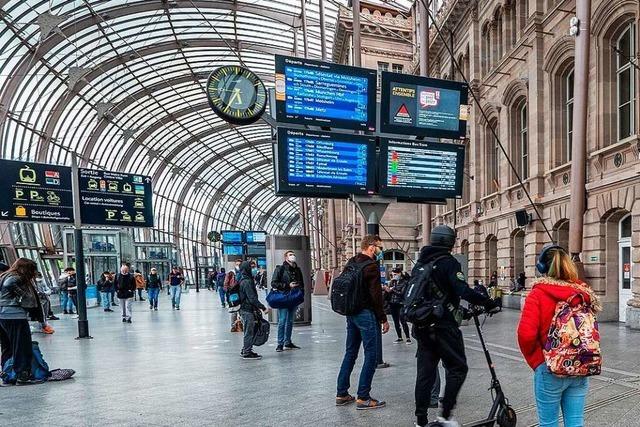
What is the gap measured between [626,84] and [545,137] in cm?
381

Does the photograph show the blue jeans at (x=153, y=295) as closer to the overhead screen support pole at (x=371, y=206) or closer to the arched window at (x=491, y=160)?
the arched window at (x=491, y=160)

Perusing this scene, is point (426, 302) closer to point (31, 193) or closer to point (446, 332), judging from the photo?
point (446, 332)

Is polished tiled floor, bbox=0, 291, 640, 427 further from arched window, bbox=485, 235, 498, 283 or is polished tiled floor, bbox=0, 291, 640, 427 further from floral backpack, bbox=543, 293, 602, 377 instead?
arched window, bbox=485, 235, 498, 283

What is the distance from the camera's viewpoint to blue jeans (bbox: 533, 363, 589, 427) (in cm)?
340

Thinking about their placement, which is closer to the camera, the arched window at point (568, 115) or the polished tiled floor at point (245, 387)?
the polished tiled floor at point (245, 387)

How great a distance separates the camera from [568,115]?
18.1m

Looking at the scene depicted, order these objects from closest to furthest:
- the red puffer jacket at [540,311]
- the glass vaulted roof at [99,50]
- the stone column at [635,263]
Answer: the red puffer jacket at [540,311]
the stone column at [635,263]
the glass vaulted roof at [99,50]

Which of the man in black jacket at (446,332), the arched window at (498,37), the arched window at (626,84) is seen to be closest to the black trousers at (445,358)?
the man in black jacket at (446,332)

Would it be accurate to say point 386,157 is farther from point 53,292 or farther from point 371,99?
point 53,292

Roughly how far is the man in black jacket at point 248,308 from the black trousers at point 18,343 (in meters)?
3.26

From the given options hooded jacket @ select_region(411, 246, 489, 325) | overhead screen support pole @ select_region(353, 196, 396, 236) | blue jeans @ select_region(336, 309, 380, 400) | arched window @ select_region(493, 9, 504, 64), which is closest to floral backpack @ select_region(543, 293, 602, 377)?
hooded jacket @ select_region(411, 246, 489, 325)

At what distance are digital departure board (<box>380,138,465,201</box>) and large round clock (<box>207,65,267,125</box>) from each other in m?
2.22

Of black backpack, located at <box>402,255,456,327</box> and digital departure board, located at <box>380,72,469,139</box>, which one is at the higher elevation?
digital departure board, located at <box>380,72,469,139</box>

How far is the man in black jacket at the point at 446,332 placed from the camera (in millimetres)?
4371
